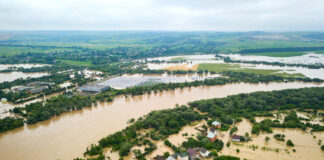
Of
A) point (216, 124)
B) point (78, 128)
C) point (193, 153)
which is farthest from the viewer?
point (78, 128)

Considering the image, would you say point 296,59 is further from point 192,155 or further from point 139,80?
point 192,155

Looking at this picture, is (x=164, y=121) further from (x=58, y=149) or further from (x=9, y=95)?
(x=9, y=95)

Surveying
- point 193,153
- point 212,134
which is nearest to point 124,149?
point 193,153

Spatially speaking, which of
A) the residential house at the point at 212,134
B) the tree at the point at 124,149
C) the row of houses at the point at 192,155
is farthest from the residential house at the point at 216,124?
the tree at the point at 124,149

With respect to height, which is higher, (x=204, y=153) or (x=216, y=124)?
(x=216, y=124)

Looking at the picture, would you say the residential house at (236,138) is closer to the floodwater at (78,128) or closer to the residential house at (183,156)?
the residential house at (183,156)
